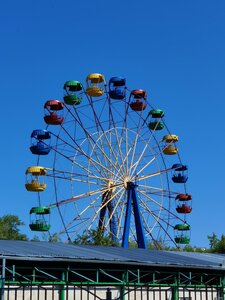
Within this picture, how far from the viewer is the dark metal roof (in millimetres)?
23547

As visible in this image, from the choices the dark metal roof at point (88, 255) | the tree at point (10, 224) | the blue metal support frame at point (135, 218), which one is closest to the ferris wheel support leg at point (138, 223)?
the blue metal support frame at point (135, 218)

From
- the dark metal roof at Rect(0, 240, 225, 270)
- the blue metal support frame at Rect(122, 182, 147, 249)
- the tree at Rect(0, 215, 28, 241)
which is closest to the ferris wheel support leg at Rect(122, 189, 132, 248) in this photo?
the blue metal support frame at Rect(122, 182, 147, 249)

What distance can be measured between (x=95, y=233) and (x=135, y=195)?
5.03m

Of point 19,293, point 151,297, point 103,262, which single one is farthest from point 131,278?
point 19,293

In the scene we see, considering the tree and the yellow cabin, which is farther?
the tree

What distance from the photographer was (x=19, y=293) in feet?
78.3

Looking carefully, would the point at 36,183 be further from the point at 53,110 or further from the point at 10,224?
the point at 10,224

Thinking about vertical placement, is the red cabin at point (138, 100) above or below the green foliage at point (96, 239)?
above

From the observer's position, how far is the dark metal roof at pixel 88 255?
23547 millimetres

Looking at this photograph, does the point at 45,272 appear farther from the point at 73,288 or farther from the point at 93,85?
the point at 93,85

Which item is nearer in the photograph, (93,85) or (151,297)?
(151,297)

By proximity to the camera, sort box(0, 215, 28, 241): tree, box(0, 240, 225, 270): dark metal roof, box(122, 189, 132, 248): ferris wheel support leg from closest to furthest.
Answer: box(0, 240, 225, 270): dark metal roof < box(122, 189, 132, 248): ferris wheel support leg < box(0, 215, 28, 241): tree

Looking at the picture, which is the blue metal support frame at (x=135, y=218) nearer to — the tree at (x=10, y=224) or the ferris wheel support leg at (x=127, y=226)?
the ferris wheel support leg at (x=127, y=226)

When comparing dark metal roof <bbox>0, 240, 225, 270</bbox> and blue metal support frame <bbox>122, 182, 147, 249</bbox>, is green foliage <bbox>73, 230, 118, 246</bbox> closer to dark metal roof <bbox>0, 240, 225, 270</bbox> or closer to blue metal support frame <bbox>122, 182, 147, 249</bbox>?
blue metal support frame <bbox>122, 182, 147, 249</bbox>
